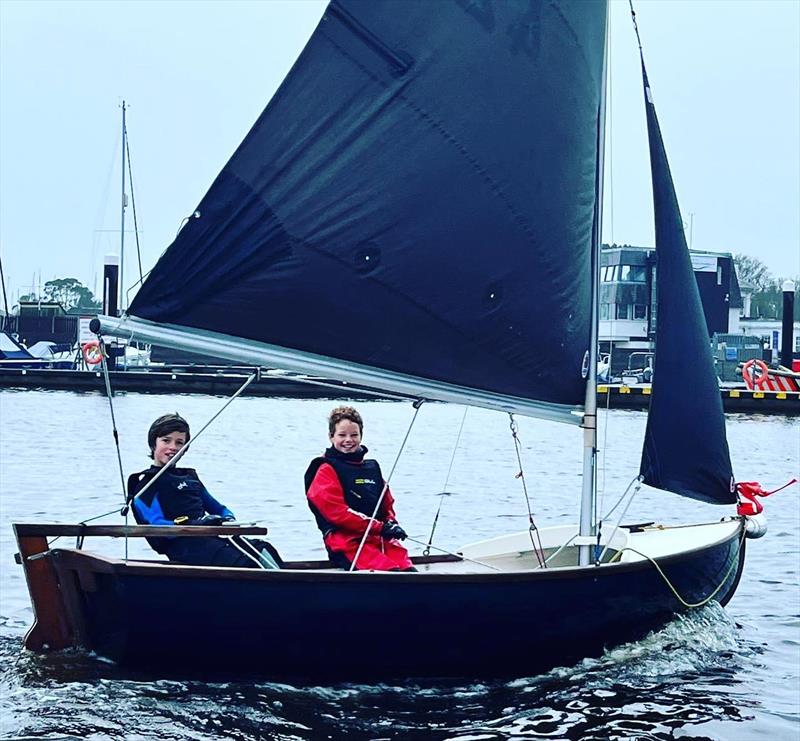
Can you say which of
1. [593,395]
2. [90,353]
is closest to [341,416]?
[593,395]

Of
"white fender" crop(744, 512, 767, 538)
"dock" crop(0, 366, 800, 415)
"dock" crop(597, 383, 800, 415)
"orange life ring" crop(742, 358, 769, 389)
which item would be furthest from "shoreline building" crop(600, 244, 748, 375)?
"white fender" crop(744, 512, 767, 538)

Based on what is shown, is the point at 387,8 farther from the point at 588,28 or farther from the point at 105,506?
the point at 105,506

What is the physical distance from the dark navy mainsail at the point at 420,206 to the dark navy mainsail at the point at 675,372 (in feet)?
1.87

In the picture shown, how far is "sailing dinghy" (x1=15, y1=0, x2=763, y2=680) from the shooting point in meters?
7.96

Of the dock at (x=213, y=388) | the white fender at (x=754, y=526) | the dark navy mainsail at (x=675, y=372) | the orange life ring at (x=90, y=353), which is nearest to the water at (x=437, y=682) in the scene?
the white fender at (x=754, y=526)

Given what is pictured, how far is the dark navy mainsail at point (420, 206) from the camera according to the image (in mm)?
8281

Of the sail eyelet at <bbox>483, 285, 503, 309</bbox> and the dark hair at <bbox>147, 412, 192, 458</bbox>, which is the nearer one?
the dark hair at <bbox>147, 412, 192, 458</bbox>

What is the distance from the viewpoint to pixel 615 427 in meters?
35.2

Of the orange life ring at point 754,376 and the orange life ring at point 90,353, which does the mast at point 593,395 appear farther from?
the orange life ring at point 90,353

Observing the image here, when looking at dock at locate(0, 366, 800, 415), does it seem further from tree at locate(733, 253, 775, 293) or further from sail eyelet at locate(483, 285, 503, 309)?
tree at locate(733, 253, 775, 293)

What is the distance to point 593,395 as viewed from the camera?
30.9 feet

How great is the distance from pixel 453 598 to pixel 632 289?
189 ft

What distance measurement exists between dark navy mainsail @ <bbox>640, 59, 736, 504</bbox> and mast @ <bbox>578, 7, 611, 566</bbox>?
45 centimetres

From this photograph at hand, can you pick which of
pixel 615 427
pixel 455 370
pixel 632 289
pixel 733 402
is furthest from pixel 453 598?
pixel 632 289
